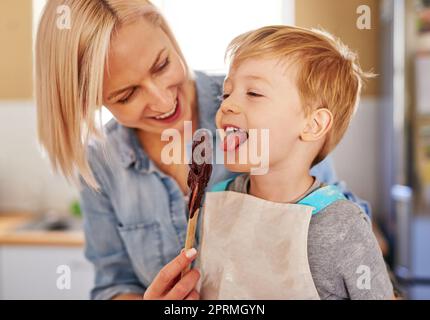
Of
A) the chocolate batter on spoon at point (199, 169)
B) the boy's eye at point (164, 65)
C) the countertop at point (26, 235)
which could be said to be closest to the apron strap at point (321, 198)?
the chocolate batter on spoon at point (199, 169)

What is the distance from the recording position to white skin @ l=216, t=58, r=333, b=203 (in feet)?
1.59

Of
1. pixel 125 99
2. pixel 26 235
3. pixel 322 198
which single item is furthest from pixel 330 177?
pixel 26 235

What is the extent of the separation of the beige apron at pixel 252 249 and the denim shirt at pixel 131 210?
0.03m

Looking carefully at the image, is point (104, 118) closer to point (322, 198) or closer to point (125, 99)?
point (125, 99)

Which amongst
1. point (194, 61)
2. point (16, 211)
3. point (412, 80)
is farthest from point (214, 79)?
point (412, 80)

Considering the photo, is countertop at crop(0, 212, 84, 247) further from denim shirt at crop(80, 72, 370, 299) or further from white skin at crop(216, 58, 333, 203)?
white skin at crop(216, 58, 333, 203)

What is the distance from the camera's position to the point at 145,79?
527 millimetres

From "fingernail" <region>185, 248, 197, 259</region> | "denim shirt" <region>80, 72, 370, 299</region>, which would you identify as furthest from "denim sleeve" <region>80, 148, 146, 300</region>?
"fingernail" <region>185, 248, 197, 259</region>

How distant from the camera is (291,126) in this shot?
0.49 m

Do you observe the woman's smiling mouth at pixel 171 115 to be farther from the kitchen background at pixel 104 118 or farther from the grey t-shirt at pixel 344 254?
the grey t-shirt at pixel 344 254

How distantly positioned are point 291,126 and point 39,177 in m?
0.35

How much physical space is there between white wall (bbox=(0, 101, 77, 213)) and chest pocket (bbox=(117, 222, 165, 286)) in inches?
4.3

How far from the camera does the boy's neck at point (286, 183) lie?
1.67ft
